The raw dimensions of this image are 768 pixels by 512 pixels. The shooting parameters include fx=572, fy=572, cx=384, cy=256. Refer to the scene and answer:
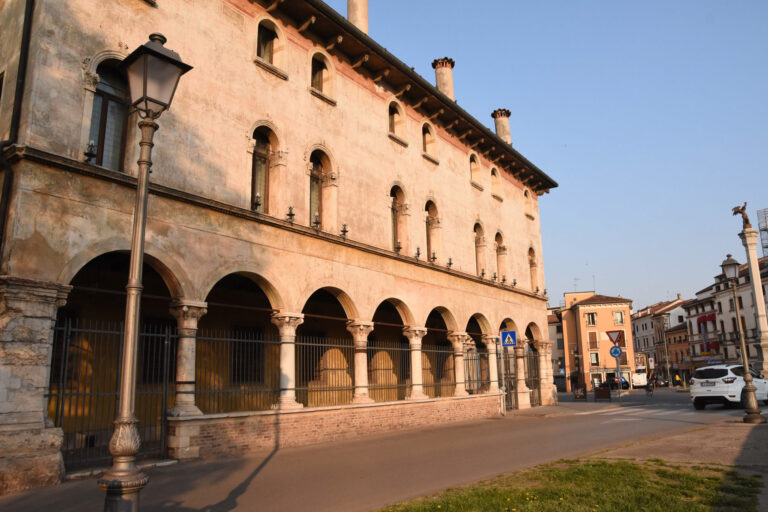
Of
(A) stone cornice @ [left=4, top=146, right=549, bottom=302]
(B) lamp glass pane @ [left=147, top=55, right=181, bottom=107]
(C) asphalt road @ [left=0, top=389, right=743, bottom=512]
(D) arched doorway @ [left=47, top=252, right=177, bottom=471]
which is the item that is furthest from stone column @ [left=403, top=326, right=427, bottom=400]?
(B) lamp glass pane @ [left=147, top=55, right=181, bottom=107]

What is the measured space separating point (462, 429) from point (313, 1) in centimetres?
1270

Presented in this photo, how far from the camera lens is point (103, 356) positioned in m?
13.0

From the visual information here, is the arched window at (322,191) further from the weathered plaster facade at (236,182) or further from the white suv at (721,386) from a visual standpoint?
the white suv at (721,386)

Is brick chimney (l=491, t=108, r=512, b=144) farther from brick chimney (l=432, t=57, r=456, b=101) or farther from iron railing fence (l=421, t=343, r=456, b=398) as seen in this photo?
iron railing fence (l=421, t=343, r=456, b=398)

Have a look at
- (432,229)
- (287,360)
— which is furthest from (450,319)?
(287,360)

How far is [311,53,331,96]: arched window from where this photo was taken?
1700 centimetres

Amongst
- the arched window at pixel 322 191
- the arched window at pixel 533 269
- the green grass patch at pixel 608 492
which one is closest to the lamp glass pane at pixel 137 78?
the green grass patch at pixel 608 492

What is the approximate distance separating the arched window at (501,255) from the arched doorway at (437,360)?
3.56 meters

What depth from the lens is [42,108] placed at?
32.5 ft

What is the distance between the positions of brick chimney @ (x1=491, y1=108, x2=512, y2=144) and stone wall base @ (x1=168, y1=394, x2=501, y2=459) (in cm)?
1592

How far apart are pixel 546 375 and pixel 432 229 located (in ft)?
36.4

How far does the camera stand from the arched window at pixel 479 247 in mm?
24125

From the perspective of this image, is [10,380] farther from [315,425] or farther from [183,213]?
[315,425]

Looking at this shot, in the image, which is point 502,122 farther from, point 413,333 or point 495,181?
point 413,333
